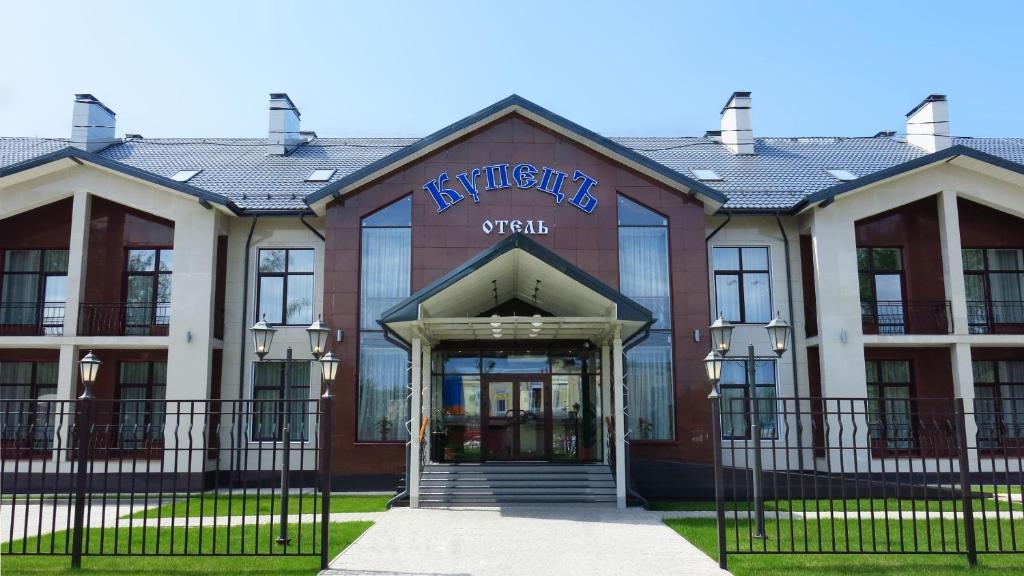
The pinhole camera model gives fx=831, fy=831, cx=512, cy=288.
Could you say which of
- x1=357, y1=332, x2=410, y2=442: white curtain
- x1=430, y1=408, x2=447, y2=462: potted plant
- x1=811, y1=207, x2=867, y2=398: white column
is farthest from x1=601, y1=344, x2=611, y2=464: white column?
x1=811, y1=207, x2=867, y2=398: white column

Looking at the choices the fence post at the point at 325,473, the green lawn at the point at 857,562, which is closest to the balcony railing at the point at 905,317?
the green lawn at the point at 857,562

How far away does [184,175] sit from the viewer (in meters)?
21.5

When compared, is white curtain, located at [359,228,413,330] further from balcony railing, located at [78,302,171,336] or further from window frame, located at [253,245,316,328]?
balcony railing, located at [78,302,171,336]

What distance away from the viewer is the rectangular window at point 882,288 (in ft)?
65.0

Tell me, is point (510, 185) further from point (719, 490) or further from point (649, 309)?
point (719, 490)

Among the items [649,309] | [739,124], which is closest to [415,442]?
[649,309]

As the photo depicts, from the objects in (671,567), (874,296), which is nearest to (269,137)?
(874,296)

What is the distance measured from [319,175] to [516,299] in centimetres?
686

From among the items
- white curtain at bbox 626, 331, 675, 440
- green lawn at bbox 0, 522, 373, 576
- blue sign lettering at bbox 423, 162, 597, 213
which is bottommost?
green lawn at bbox 0, 522, 373, 576

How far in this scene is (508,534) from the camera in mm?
11547

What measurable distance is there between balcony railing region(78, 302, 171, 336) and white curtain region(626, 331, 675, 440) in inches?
424

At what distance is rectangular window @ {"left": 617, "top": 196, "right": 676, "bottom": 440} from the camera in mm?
18375

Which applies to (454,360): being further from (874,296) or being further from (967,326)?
(967,326)

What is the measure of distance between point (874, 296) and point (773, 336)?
31.9 feet
